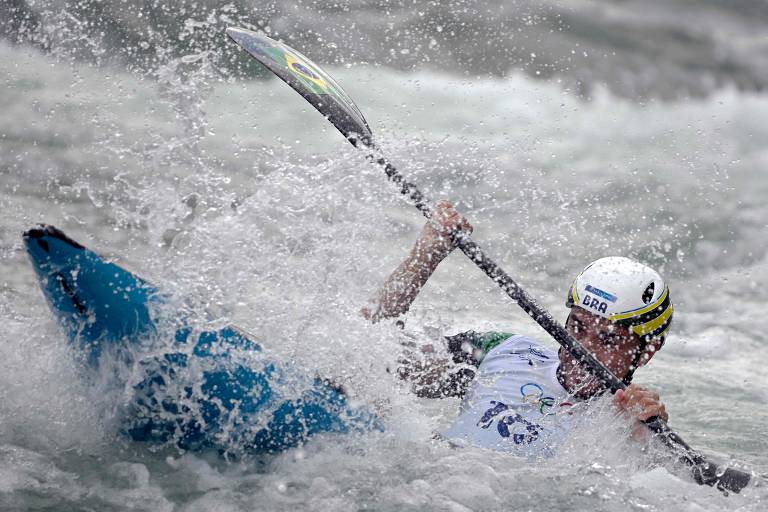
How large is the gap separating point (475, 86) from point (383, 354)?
34.5ft

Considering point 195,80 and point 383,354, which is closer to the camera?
point 383,354

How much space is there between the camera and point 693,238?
11.1 m

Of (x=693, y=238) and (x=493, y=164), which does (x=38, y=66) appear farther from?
(x=693, y=238)

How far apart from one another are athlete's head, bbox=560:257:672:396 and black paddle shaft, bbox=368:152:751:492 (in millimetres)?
94

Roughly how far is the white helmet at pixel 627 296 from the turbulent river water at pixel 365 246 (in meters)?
0.48

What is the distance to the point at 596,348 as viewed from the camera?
408 centimetres

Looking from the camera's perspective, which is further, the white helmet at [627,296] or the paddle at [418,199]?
the white helmet at [627,296]

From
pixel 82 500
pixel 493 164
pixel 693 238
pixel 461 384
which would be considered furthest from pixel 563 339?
pixel 493 164

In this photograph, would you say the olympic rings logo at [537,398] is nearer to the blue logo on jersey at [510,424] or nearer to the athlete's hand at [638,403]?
the blue logo on jersey at [510,424]

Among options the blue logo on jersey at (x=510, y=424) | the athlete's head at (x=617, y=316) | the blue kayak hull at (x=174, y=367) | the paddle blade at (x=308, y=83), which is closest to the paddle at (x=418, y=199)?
the paddle blade at (x=308, y=83)

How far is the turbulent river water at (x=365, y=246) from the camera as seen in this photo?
350 cm

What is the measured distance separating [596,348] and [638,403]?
1.19 ft

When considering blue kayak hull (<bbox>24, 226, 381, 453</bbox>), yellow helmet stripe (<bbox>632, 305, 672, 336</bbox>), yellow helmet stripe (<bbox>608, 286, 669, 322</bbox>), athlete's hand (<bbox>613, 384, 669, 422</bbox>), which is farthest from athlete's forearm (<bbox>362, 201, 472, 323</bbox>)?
athlete's hand (<bbox>613, 384, 669, 422</bbox>)

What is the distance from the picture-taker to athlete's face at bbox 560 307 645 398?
4043 millimetres
